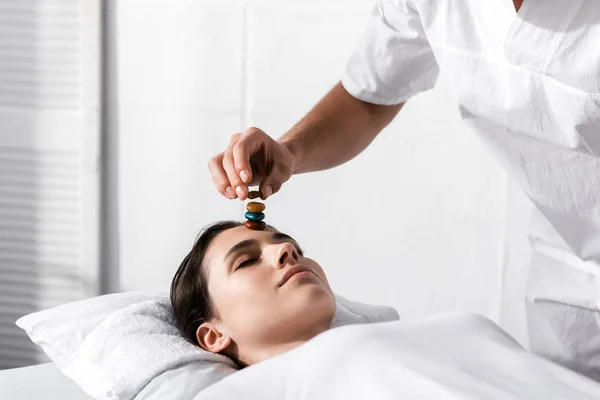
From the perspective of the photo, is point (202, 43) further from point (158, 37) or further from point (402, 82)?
point (402, 82)

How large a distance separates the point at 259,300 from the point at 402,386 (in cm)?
39

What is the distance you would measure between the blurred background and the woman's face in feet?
2.76

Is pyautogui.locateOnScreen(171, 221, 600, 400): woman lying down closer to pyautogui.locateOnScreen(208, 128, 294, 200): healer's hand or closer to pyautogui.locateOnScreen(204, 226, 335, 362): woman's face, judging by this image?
pyautogui.locateOnScreen(204, 226, 335, 362): woman's face

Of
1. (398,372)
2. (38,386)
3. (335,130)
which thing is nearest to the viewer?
(398,372)

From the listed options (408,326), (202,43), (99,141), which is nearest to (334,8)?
(202,43)

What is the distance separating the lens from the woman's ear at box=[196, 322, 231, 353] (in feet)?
5.21

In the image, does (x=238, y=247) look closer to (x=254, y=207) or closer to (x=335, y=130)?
(x=254, y=207)

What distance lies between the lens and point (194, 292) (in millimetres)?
1673

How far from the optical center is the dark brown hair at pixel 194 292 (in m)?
1.65

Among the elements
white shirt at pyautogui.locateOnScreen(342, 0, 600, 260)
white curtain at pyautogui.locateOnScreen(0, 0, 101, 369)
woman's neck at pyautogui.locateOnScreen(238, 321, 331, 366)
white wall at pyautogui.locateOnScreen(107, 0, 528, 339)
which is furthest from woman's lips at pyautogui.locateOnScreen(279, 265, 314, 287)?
white curtain at pyautogui.locateOnScreen(0, 0, 101, 369)

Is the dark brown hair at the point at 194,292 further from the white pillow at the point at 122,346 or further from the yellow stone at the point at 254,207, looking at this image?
the yellow stone at the point at 254,207

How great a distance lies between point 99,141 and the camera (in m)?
2.54

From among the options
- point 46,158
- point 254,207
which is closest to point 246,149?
point 254,207

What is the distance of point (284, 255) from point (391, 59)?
0.49 m
